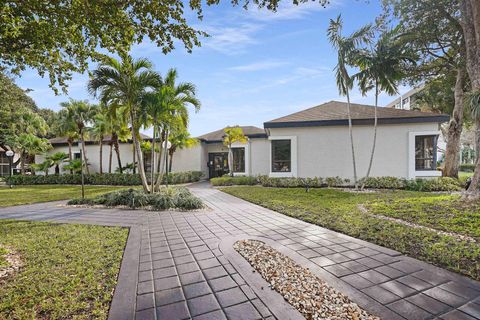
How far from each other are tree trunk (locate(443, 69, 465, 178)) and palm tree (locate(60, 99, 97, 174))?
23.5m

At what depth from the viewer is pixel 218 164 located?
20406 millimetres

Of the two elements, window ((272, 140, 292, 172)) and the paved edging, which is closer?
the paved edging

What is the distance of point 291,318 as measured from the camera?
2.21 meters

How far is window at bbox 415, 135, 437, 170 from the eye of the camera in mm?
12164

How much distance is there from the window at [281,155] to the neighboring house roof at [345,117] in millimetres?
→ 1153

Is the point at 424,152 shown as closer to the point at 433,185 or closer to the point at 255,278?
the point at 433,185

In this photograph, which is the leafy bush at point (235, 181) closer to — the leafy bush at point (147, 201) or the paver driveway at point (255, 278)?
the leafy bush at point (147, 201)

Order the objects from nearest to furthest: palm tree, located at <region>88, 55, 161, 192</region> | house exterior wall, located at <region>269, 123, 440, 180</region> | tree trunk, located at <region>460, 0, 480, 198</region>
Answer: tree trunk, located at <region>460, 0, 480, 198</region>
palm tree, located at <region>88, 55, 161, 192</region>
house exterior wall, located at <region>269, 123, 440, 180</region>

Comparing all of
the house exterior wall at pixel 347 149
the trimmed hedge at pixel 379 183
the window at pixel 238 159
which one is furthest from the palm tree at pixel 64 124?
the house exterior wall at pixel 347 149

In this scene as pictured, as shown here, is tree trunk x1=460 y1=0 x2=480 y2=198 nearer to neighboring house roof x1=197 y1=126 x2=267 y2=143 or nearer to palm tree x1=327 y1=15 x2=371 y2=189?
palm tree x1=327 y1=15 x2=371 y2=189

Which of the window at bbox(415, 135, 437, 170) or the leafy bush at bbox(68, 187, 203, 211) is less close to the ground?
the window at bbox(415, 135, 437, 170)

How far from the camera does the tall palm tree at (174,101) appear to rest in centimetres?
866

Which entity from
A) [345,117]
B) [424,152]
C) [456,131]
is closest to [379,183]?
[424,152]

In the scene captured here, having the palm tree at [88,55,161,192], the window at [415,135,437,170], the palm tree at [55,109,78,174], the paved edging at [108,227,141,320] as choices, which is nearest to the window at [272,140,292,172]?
the window at [415,135,437,170]
